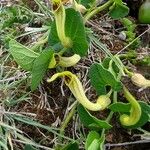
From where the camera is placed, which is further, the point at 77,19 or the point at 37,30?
the point at 37,30

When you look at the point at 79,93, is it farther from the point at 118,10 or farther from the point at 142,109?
the point at 118,10

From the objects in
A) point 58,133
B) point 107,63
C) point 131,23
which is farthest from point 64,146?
point 131,23

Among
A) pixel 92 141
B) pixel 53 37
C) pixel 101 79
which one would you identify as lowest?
pixel 92 141

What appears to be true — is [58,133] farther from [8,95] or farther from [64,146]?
[8,95]

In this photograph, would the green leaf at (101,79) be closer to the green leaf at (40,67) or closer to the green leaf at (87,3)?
the green leaf at (40,67)

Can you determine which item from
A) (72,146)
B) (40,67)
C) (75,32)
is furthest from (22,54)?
(72,146)

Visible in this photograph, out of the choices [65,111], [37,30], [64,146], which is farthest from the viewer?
[37,30]

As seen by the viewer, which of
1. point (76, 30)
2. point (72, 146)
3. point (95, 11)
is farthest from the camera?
point (95, 11)
